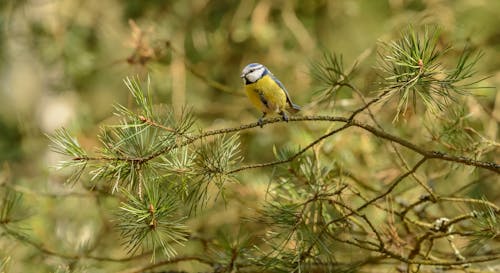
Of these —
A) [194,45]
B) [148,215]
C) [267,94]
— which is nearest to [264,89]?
[267,94]

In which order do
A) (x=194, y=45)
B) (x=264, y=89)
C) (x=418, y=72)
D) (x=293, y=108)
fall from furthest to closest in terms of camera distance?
(x=194, y=45)
(x=293, y=108)
(x=264, y=89)
(x=418, y=72)

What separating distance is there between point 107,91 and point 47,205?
5.43ft

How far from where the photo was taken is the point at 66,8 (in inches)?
140

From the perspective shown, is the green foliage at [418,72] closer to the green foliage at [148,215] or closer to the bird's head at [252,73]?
the green foliage at [148,215]

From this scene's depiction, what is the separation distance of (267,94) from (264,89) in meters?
0.02

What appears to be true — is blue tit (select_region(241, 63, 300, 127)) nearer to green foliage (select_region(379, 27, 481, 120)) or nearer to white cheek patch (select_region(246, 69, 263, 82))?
white cheek patch (select_region(246, 69, 263, 82))

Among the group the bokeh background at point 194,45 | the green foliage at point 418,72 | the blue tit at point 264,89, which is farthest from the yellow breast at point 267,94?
the bokeh background at point 194,45

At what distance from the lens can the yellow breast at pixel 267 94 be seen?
1.81m

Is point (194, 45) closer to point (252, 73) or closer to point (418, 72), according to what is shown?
point (252, 73)

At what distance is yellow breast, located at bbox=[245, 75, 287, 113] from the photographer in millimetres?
1812

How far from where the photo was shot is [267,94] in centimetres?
181

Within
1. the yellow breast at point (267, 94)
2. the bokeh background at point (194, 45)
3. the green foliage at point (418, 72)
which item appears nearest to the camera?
the green foliage at point (418, 72)

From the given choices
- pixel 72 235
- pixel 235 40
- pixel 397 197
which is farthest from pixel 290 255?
pixel 235 40

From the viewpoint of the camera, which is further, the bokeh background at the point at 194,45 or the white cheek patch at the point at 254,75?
the bokeh background at the point at 194,45
